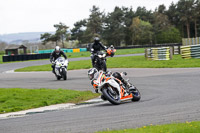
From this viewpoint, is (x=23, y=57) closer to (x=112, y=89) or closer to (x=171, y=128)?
(x=112, y=89)

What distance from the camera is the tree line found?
88312 mm

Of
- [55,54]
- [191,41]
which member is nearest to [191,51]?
[191,41]

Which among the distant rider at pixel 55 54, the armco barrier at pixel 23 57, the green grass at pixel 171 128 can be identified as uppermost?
the distant rider at pixel 55 54

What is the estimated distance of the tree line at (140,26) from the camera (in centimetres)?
8831

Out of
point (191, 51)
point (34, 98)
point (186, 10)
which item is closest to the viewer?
point (34, 98)

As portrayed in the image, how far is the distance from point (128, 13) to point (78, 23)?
16.5 m

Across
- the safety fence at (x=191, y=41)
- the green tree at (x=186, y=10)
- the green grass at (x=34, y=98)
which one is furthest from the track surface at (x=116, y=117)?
the green tree at (x=186, y=10)

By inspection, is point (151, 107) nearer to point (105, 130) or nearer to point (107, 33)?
point (105, 130)

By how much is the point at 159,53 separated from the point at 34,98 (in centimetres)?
1900

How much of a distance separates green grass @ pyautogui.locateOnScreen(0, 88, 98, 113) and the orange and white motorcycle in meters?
1.51

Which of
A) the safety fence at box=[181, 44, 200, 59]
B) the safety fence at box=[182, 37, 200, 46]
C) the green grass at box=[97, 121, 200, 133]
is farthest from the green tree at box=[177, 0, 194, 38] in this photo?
the green grass at box=[97, 121, 200, 133]

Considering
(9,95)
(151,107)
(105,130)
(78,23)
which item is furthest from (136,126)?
(78,23)

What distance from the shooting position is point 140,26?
304ft

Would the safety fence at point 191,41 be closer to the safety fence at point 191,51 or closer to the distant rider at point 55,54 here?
the safety fence at point 191,51
